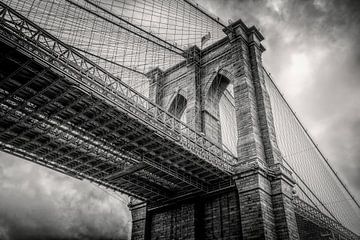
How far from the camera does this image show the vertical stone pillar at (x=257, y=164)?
720 inches

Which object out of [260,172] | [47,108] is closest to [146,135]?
[47,108]

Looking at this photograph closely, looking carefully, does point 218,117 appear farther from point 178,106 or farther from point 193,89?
point 178,106

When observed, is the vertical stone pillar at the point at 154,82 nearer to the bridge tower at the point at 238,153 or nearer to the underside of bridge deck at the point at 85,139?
the bridge tower at the point at 238,153

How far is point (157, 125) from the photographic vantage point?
17000mm

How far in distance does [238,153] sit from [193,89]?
25.0 ft

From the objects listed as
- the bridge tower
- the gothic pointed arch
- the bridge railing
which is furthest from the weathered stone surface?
the bridge railing

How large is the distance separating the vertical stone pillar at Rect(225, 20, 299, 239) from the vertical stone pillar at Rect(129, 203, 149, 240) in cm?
752

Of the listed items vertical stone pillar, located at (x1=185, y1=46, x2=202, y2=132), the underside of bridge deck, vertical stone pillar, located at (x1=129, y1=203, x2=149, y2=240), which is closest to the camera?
the underside of bridge deck

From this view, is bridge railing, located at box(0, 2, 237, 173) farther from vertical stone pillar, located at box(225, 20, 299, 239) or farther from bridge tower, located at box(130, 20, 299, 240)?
bridge tower, located at box(130, 20, 299, 240)

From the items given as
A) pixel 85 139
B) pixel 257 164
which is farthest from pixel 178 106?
pixel 85 139

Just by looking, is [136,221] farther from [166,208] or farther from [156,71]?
[156,71]

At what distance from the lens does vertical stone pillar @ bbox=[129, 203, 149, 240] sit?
911 inches

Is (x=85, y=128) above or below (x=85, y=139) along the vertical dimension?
above

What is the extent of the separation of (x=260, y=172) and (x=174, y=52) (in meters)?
13.4
